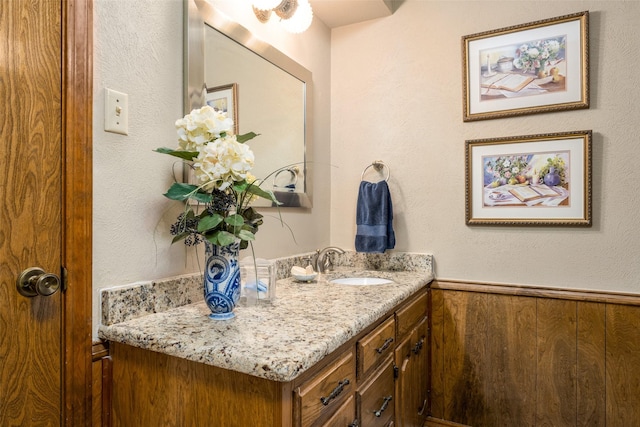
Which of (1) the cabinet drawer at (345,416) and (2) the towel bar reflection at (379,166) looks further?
(2) the towel bar reflection at (379,166)

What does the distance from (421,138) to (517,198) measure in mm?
544

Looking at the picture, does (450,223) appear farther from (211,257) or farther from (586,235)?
(211,257)

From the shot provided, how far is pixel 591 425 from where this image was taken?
1.67m

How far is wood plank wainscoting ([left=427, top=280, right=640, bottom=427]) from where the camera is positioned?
1.63 meters

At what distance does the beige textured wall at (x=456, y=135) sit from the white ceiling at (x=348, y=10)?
0.05 metres

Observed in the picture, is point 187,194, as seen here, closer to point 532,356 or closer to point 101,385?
point 101,385

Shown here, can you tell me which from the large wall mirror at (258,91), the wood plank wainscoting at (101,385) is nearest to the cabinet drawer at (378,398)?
the wood plank wainscoting at (101,385)

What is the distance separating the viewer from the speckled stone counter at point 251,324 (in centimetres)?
83

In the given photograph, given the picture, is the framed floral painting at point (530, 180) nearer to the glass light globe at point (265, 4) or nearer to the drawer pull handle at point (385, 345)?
the drawer pull handle at point (385, 345)

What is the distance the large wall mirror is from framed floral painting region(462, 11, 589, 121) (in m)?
0.83

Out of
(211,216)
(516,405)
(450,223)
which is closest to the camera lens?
(211,216)

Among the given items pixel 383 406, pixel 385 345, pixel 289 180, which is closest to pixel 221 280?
pixel 385 345

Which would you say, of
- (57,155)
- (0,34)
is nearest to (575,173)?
(57,155)

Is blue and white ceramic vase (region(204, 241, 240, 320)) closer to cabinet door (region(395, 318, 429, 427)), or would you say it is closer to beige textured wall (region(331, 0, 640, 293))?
cabinet door (region(395, 318, 429, 427))
